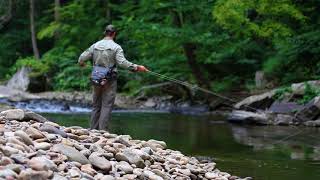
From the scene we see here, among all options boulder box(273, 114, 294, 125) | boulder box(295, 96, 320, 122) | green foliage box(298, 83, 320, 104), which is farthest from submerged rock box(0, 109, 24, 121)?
green foliage box(298, 83, 320, 104)

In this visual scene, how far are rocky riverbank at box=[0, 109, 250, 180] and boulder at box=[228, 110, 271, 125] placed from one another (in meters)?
7.02

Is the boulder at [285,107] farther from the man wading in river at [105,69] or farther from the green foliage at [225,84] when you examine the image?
the man wading in river at [105,69]

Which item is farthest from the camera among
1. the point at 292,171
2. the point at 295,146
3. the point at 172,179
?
the point at 295,146

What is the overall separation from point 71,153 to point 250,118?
30.7 feet

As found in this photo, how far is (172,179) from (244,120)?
8759 mm

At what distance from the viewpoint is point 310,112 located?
14.1m

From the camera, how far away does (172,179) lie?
19.8 feet

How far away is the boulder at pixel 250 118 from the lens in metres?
14.4

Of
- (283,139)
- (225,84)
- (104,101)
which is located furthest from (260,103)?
(104,101)

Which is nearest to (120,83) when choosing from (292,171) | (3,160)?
(292,171)

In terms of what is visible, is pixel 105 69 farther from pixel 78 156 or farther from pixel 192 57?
pixel 192 57

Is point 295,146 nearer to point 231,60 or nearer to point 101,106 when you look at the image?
point 101,106

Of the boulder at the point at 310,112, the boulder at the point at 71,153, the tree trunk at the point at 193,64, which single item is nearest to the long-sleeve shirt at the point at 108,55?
the boulder at the point at 71,153

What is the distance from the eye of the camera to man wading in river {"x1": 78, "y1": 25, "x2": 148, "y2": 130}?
8.61m
